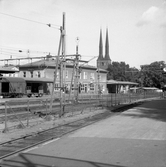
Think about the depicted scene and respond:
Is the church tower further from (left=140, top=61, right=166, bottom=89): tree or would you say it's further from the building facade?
the building facade

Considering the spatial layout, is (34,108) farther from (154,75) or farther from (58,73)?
(154,75)

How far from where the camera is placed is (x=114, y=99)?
3519 cm

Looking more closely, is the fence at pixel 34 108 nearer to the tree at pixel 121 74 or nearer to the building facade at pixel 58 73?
the building facade at pixel 58 73

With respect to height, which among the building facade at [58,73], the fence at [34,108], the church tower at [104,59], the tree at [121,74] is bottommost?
the fence at [34,108]

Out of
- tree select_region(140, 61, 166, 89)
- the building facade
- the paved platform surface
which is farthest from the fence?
tree select_region(140, 61, 166, 89)

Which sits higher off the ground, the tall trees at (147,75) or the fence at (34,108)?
the tall trees at (147,75)

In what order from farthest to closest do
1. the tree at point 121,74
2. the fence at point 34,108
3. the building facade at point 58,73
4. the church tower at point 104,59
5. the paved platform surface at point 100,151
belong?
the church tower at point 104,59 → the tree at point 121,74 → the building facade at point 58,73 → the fence at point 34,108 → the paved platform surface at point 100,151

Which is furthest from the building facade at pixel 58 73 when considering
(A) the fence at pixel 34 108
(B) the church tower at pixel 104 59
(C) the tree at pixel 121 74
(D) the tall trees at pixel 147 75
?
(B) the church tower at pixel 104 59

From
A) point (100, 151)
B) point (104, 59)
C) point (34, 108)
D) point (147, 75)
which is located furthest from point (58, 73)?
point (104, 59)

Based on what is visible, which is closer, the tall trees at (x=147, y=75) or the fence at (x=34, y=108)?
the fence at (x=34, y=108)

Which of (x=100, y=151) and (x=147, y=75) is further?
(x=147, y=75)

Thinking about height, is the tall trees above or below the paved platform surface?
above

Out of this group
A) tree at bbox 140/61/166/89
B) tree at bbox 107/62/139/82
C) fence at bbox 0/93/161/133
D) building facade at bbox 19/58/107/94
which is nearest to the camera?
fence at bbox 0/93/161/133

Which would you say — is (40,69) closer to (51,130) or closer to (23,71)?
(23,71)
